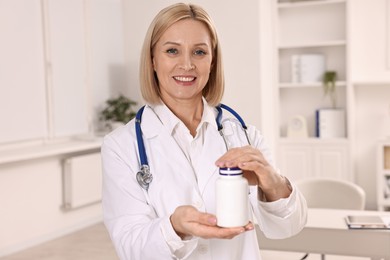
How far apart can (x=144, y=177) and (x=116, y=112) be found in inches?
177

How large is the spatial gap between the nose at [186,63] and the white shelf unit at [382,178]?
176 inches

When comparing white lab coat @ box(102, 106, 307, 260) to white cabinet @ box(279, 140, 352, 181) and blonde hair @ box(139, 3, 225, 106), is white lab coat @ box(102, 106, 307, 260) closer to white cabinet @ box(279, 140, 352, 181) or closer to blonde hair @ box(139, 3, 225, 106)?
blonde hair @ box(139, 3, 225, 106)

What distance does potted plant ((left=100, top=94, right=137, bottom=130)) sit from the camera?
19.1 feet

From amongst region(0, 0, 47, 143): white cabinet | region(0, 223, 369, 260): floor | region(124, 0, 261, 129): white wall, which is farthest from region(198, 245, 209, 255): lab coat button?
region(124, 0, 261, 129): white wall

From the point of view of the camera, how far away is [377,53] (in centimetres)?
586

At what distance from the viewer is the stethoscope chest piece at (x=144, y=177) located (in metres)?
1.38

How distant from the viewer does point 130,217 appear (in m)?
1.34

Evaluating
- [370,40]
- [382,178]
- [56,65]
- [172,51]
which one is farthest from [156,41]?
[370,40]

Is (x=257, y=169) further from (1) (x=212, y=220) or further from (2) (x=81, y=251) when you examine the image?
(2) (x=81, y=251)

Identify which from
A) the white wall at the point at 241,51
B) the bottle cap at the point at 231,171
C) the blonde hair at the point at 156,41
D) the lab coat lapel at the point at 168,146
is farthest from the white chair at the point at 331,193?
the white wall at the point at 241,51

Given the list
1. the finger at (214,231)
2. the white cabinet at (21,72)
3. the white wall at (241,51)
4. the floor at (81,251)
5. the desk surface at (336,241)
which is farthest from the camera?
the white wall at (241,51)

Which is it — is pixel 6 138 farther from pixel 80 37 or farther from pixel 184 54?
pixel 184 54

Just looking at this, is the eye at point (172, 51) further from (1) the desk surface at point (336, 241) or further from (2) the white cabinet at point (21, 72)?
(2) the white cabinet at point (21, 72)

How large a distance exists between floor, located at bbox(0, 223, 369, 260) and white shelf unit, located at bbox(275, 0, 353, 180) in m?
1.64
